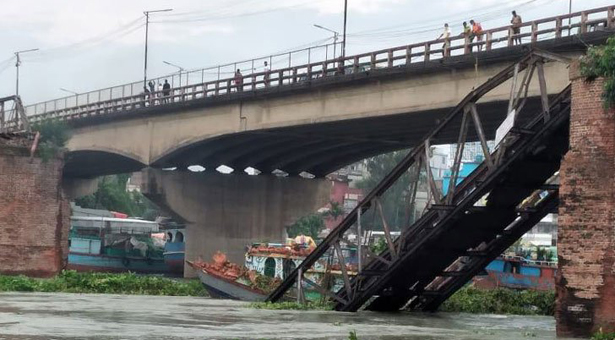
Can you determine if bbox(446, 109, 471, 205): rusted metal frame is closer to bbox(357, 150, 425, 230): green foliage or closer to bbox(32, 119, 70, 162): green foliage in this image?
bbox(32, 119, 70, 162): green foliage

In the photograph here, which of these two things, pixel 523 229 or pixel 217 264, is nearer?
pixel 523 229

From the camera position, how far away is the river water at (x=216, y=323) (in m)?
19.1

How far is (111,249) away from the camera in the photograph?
79.6 metres

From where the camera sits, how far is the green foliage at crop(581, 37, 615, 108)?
865 inches

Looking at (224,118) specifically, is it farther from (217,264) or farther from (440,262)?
(440,262)

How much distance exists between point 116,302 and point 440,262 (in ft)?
29.3

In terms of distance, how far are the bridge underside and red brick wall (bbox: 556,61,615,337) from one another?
18.6 m

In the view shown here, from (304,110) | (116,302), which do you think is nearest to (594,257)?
(116,302)

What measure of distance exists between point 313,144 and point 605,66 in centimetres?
4035

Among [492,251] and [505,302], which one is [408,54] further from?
[492,251]

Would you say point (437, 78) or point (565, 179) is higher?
point (437, 78)

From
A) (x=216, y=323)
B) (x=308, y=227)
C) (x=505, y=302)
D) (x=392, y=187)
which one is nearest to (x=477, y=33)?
(x=505, y=302)

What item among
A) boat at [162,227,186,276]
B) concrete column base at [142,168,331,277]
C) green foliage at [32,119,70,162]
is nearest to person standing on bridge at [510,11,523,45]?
green foliage at [32,119,70,162]

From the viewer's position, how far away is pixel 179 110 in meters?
64.7
